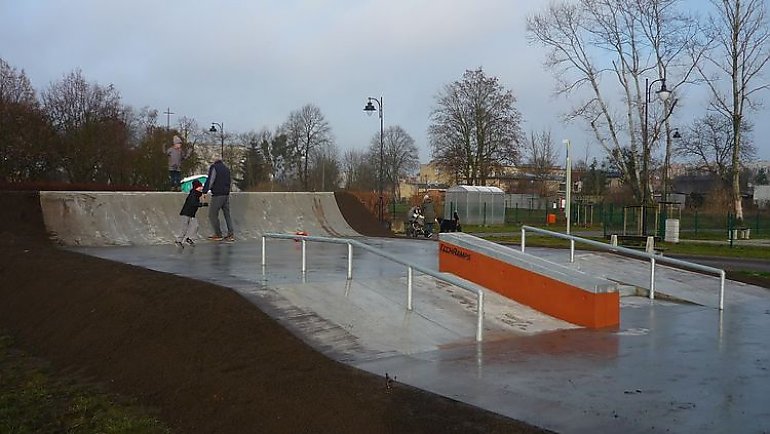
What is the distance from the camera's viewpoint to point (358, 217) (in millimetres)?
21516

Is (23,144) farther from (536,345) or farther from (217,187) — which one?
(536,345)

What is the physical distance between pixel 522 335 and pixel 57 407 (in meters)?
5.14

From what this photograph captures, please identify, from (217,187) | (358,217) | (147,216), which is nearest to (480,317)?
(217,187)

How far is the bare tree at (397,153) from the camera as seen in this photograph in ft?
250

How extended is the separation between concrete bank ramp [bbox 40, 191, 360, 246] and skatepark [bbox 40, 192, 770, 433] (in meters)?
0.06

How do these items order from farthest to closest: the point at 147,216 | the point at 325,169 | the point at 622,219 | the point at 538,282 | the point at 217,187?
the point at 325,169, the point at 622,219, the point at 147,216, the point at 217,187, the point at 538,282

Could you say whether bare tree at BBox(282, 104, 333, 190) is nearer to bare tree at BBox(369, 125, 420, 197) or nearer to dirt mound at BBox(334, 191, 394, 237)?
bare tree at BBox(369, 125, 420, 197)

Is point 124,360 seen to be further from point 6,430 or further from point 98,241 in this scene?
point 98,241

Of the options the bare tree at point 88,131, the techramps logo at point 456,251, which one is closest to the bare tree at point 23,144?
the bare tree at point 88,131

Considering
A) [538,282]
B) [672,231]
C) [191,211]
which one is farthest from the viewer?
[672,231]

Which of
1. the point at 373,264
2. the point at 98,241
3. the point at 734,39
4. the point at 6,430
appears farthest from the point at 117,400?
the point at 734,39

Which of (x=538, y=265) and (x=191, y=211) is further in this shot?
(x=191, y=211)

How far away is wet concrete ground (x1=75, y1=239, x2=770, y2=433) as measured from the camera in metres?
5.56

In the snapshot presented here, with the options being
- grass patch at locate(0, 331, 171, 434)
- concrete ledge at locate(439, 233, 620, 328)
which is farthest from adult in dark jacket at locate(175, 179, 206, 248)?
grass patch at locate(0, 331, 171, 434)
